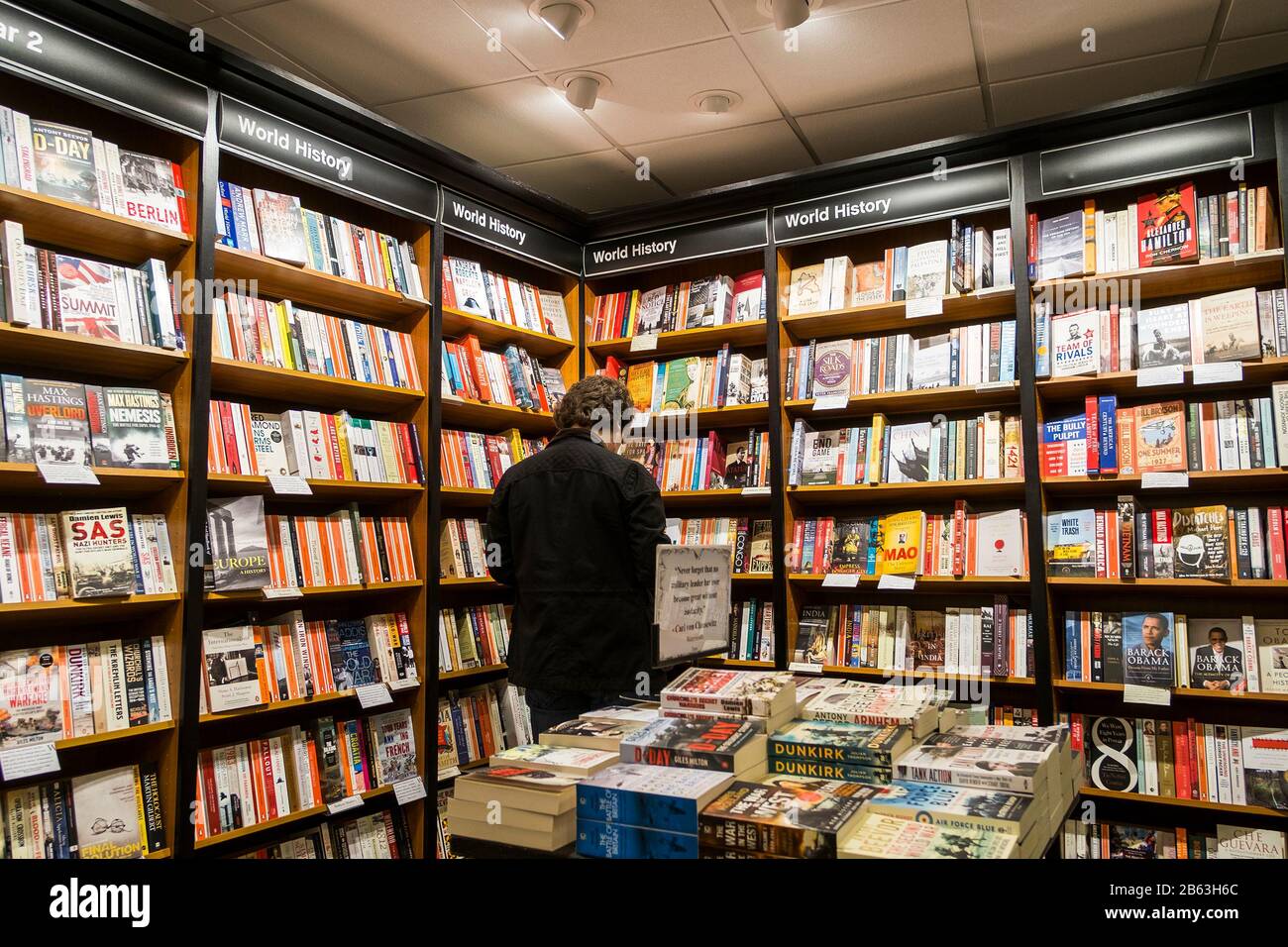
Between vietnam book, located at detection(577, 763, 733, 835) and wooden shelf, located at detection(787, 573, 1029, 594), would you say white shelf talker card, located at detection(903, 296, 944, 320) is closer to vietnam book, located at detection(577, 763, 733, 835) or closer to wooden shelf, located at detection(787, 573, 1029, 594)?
wooden shelf, located at detection(787, 573, 1029, 594)

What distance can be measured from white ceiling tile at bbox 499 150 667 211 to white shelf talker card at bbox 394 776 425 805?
2973mm

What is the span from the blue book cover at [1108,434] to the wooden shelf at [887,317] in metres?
0.61

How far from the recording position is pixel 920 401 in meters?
3.79

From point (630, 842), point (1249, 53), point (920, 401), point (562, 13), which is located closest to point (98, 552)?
point (630, 842)

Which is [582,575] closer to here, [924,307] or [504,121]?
[924,307]

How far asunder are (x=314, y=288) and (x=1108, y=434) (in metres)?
3.22

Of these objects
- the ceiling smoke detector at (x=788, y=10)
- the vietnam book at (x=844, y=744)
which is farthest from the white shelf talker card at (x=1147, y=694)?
the ceiling smoke detector at (x=788, y=10)

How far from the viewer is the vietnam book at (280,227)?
3.05m

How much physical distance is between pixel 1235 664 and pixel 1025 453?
1059mm

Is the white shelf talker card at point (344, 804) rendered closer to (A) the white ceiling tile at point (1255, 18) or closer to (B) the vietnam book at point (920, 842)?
(B) the vietnam book at point (920, 842)

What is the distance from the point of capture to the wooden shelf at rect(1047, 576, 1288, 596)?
3037mm

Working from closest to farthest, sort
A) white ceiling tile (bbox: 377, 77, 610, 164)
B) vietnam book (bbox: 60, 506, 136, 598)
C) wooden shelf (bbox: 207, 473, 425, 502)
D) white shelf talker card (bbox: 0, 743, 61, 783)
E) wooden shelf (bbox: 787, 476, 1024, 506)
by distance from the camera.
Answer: white shelf talker card (bbox: 0, 743, 61, 783)
vietnam book (bbox: 60, 506, 136, 598)
wooden shelf (bbox: 207, 473, 425, 502)
wooden shelf (bbox: 787, 476, 1024, 506)
white ceiling tile (bbox: 377, 77, 610, 164)

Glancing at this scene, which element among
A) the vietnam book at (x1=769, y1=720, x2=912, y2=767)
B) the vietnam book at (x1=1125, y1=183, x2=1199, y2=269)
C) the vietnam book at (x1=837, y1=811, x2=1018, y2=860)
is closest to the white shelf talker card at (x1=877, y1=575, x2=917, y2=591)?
the vietnam book at (x1=1125, y1=183, x2=1199, y2=269)

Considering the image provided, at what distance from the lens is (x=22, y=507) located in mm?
2631
